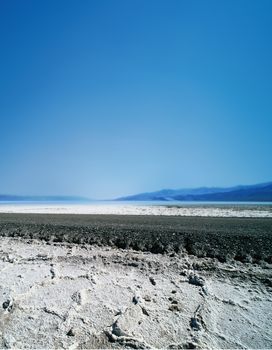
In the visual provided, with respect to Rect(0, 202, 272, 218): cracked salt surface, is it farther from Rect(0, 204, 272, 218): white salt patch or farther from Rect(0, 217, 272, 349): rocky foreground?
Rect(0, 217, 272, 349): rocky foreground

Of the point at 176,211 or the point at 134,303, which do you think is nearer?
the point at 134,303

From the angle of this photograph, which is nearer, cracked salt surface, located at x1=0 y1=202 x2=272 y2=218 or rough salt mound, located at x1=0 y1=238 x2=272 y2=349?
rough salt mound, located at x1=0 y1=238 x2=272 y2=349

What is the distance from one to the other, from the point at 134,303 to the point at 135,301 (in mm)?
73

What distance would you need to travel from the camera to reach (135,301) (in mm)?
5102

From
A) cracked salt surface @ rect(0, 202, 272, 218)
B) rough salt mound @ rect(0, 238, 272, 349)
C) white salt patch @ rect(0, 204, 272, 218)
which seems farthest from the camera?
cracked salt surface @ rect(0, 202, 272, 218)

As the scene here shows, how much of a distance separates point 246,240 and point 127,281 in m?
6.04

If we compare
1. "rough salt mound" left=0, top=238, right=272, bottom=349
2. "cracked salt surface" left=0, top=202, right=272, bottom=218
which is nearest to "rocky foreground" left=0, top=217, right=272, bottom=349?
"rough salt mound" left=0, top=238, right=272, bottom=349

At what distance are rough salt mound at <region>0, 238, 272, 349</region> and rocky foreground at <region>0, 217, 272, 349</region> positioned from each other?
0.02 meters

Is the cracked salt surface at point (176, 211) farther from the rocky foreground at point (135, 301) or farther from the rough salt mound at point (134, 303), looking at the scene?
the rough salt mound at point (134, 303)

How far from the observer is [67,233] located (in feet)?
39.5

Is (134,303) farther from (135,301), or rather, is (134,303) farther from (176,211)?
(176,211)

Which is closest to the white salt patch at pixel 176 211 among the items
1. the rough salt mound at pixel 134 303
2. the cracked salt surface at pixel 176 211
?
the cracked salt surface at pixel 176 211

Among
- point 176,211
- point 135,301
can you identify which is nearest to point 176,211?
point 176,211

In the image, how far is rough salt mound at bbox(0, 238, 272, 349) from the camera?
3.98m
